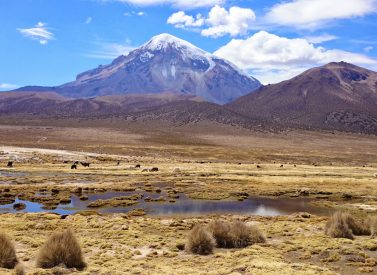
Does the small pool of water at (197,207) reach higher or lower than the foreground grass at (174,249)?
lower

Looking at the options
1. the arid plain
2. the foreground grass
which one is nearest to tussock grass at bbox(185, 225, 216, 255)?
the foreground grass

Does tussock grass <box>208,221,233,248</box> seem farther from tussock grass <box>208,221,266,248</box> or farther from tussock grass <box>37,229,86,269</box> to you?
tussock grass <box>37,229,86,269</box>

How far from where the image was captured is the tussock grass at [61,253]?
20.7m

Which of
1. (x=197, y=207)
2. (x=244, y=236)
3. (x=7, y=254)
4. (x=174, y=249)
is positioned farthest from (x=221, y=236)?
(x=197, y=207)

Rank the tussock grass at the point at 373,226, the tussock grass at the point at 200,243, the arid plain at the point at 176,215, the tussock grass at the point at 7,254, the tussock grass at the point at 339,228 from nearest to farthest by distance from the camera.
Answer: the tussock grass at the point at 7,254, the arid plain at the point at 176,215, the tussock grass at the point at 200,243, the tussock grass at the point at 339,228, the tussock grass at the point at 373,226

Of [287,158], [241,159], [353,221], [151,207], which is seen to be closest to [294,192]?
[151,207]

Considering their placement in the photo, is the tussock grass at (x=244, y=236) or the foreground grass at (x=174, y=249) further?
the tussock grass at (x=244, y=236)

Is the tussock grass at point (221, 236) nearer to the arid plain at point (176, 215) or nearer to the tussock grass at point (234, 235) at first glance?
the tussock grass at point (234, 235)

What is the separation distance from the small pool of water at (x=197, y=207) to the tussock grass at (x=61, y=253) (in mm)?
18866

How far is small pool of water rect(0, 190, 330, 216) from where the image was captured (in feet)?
136

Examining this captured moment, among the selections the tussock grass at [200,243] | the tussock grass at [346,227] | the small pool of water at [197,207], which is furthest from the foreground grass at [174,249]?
the small pool of water at [197,207]

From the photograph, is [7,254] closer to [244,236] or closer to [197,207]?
[244,236]

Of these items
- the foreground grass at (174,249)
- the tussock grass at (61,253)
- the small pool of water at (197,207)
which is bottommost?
the small pool of water at (197,207)

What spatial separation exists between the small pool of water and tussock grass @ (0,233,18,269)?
18.8 m
